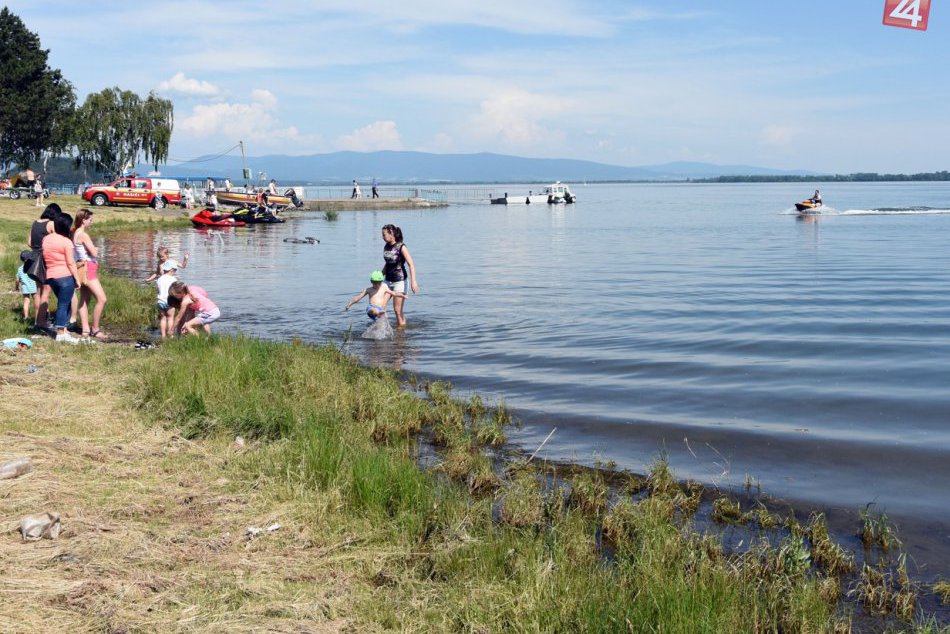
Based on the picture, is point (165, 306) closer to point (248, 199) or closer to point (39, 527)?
point (39, 527)

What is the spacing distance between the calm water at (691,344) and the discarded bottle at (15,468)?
446cm

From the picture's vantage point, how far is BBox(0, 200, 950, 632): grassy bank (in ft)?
14.8

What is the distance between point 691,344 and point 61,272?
9376 millimetres

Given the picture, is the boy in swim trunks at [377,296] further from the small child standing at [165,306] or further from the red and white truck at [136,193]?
the red and white truck at [136,193]

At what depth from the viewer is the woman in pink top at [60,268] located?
11688 mm

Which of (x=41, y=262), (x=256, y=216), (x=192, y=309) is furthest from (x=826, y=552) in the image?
(x=256, y=216)

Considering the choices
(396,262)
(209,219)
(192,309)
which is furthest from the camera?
(209,219)

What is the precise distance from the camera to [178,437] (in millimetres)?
7441

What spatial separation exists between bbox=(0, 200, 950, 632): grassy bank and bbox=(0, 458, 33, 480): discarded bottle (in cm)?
9

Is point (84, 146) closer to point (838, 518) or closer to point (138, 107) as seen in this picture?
point (138, 107)

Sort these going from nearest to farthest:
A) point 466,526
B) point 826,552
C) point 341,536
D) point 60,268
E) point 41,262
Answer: point 341,536 → point 466,526 → point 826,552 → point 60,268 → point 41,262

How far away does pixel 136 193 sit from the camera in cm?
5312

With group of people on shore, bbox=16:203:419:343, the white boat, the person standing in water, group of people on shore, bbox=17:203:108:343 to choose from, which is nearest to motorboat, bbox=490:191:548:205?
the white boat

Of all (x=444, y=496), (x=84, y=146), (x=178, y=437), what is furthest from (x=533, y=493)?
(x=84, y=146)
